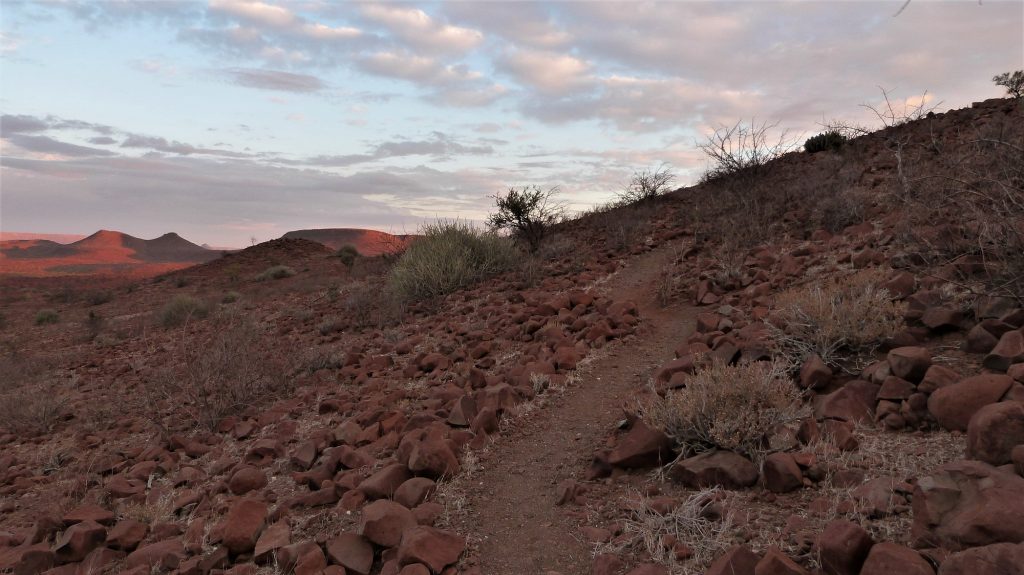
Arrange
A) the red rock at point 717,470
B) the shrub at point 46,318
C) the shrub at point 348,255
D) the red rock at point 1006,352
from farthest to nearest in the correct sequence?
the shrub at point 348,255 < the shrub at point 46,318 < the red rock at point 1006,352 < the red rock at point 717,470

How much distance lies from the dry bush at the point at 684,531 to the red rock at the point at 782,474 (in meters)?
0.25

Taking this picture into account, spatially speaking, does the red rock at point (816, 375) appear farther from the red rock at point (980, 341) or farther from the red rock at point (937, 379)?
the red rock at point (980, 341)

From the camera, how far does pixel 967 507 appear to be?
1.95 metres

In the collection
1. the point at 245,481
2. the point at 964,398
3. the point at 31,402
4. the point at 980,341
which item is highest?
the point at 980,341

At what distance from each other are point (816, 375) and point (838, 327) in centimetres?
47

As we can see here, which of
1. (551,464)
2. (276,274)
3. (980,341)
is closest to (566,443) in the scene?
(551,464)

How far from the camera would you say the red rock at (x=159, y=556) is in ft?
10.1

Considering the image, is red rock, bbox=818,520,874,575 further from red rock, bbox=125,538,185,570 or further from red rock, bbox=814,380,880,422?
red rock, bbox=125,538,185,570

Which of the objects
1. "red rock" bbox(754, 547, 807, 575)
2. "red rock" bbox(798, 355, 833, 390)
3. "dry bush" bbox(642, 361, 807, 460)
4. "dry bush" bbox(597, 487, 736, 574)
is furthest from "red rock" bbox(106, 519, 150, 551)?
"red rock" bbox(798, 355, 833, 390)

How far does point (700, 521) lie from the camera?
2525 mm

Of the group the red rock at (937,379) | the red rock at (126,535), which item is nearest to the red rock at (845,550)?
the red rock at (937,379)

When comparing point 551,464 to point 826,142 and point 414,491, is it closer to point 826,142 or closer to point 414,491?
point 414,491

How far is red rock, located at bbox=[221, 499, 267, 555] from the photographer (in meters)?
3.10

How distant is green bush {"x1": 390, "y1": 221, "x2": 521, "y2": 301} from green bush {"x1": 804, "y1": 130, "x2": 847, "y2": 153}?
10169 millimetres
